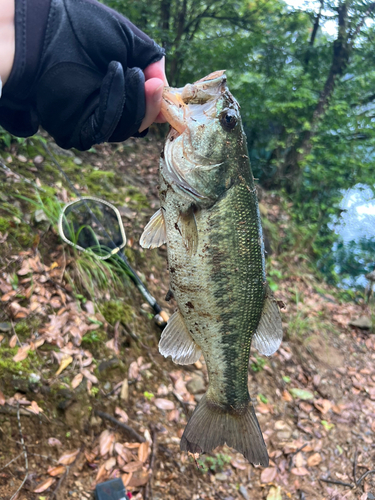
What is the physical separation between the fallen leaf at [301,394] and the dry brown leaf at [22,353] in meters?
3.70

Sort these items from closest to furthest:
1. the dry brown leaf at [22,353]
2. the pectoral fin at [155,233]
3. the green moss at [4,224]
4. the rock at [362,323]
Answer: the pectoral fin at [155,233], the dry brown leaf at [22,353], the green moss at [4,224], the rock at [362,323]

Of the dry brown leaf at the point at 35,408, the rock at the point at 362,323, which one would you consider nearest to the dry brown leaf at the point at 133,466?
the dry brown leaf at the point at 35,408

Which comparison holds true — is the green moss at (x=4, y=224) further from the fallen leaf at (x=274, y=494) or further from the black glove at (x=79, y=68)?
the fallen leaf at (x=274, y=494)

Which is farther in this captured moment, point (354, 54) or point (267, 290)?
point (354, 54)

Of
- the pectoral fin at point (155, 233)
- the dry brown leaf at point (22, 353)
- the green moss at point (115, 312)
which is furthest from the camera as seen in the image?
the green moss at point (115, 312)

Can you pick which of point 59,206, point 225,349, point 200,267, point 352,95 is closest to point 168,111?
point 200,267

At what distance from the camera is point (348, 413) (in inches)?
196

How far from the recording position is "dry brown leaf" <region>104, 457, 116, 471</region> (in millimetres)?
2815

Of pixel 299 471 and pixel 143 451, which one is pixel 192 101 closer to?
pixel 143 451

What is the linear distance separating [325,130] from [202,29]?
3.97m

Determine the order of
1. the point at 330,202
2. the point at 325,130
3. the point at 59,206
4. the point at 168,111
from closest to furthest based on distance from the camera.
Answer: the point at 168,111 → the point at 59,206 → the point at 325,130 → the point at 330,202

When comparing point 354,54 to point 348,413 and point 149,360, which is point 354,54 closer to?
point 348,413

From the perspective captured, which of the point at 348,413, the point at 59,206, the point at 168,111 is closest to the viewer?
the point at 168,111

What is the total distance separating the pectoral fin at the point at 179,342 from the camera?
203cm
